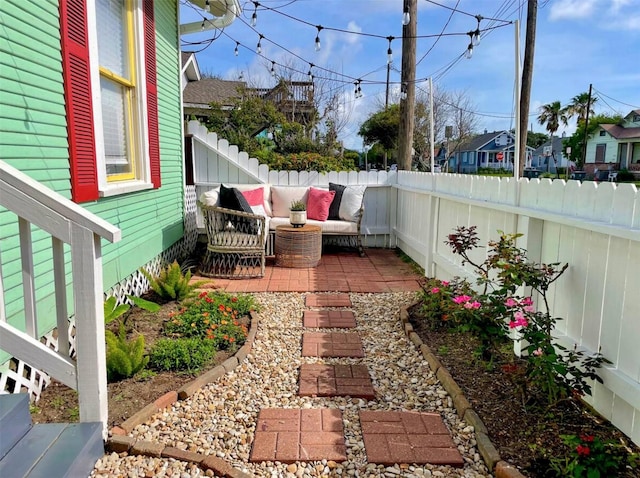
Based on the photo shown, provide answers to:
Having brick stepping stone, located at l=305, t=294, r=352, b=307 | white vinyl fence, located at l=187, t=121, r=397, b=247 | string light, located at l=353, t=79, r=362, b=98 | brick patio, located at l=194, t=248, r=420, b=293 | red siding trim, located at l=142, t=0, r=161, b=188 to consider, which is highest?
string light, located at l=353, t=79, r=362, b=98

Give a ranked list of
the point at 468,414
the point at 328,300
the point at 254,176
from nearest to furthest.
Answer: the point at 468,414 < the point at 328,300 < the point at 254,176

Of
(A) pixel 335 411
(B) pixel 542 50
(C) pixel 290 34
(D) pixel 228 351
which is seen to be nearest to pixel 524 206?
(A) pixel 335 411

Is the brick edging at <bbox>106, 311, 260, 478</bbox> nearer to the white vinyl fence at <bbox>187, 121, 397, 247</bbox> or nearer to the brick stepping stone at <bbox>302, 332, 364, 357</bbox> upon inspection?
the brick stepping stone at <bbox>302, 332, 364, 357</bbox>

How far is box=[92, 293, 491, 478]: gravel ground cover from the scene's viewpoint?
1.85 metres

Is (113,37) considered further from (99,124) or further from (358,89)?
(358,89)

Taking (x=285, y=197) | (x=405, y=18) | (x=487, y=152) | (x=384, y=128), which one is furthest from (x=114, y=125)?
(x=487, y=152)

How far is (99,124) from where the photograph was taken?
3146mm

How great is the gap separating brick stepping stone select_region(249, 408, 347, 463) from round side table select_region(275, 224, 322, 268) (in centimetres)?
341

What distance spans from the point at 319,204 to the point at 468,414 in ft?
14.9

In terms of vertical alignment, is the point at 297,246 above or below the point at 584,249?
below

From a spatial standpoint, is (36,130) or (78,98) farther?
(78,98)

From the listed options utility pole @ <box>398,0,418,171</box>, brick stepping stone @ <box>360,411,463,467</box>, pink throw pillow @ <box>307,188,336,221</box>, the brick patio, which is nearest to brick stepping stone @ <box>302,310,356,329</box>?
the brick patio

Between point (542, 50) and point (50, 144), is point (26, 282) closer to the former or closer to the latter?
point (50, 144)

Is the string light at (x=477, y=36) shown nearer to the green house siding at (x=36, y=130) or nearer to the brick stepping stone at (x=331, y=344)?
the brick stepping stone at (x=331, y=344)
